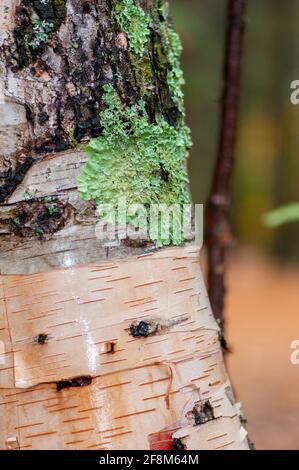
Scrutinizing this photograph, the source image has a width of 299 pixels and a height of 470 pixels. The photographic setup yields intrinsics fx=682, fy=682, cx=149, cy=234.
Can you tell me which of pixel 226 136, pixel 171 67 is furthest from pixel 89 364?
pixel 226 136

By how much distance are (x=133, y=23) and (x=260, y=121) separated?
29.4 feet

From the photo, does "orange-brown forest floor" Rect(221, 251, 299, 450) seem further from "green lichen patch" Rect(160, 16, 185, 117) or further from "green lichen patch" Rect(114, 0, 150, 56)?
"green lichen patch" Rect(114, 0, 150, 56)

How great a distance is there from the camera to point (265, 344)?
6.45m

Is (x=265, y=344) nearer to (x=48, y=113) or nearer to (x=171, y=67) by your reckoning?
(x=171, y=67)

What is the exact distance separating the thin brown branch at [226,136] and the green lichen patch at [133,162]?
42.7 inches

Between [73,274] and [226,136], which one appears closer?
[73,274]

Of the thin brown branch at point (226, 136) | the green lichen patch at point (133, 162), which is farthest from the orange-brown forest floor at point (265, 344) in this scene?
the green lichen patch at point (133, 162)

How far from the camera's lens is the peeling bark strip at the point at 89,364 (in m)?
1.29

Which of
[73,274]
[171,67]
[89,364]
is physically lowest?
[89,364]

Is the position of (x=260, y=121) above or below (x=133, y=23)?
above

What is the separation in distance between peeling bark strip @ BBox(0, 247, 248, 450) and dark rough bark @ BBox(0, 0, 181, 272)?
0.06 metres

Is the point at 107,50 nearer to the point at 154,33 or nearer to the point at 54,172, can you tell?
the point at 154,33

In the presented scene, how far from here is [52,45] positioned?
4.25 feet

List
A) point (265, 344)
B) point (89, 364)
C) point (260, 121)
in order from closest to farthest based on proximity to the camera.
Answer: point (89, 364), point (265, 344), point (260, 121)
